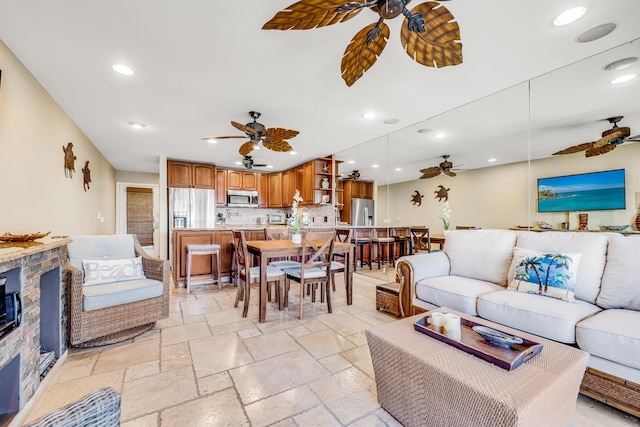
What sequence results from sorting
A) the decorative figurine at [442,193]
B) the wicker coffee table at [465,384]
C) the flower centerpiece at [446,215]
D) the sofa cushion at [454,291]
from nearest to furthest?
1. the wicker coffee table at [465,384]
2. the sofa cushion at [454,291]
3. the flower centerpiece at [446,215]
4. the decorative figurine at [442,193]

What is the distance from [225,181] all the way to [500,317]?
20.1 feet

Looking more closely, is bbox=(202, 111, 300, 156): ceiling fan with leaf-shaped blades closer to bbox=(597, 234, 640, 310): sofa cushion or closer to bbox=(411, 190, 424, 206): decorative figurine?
bbox=(411, 190, 424, 206): decorative figurine

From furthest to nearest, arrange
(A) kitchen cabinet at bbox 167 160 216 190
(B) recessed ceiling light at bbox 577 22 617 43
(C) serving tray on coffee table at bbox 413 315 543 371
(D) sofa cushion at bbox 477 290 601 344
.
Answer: (A) kitchen cabinet at bbox 167 160 216 190, (B) recessed ceiling light at bbox 577 22 617 43, (D) sofa cushion at bbox 477 290 601 344, (C) serving tray on coffee table at bbox 413 315 543 371

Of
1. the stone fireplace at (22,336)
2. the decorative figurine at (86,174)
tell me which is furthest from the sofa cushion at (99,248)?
the decorative figurine at (86,174)

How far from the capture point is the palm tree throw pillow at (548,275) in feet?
6.30

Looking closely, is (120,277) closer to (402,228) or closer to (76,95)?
(76,95)

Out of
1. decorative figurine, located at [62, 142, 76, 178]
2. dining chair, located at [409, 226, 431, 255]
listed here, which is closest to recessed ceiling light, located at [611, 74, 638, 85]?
dining chair, located at [409, 226, 431, 255]

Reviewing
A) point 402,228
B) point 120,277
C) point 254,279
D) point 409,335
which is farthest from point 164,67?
point 402,228

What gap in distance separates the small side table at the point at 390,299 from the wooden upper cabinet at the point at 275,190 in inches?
181

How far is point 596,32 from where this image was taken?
1934mm

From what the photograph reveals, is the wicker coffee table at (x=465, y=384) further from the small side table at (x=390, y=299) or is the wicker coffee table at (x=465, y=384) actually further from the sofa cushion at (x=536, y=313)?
the small side table at (x=390, y=299)

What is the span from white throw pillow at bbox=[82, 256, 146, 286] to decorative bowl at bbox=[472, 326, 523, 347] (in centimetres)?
293

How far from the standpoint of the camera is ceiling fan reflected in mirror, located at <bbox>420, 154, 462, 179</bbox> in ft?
13.7

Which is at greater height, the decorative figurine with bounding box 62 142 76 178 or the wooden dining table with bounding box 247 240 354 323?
the decorative figurine with bounding box 62 142 76 178
